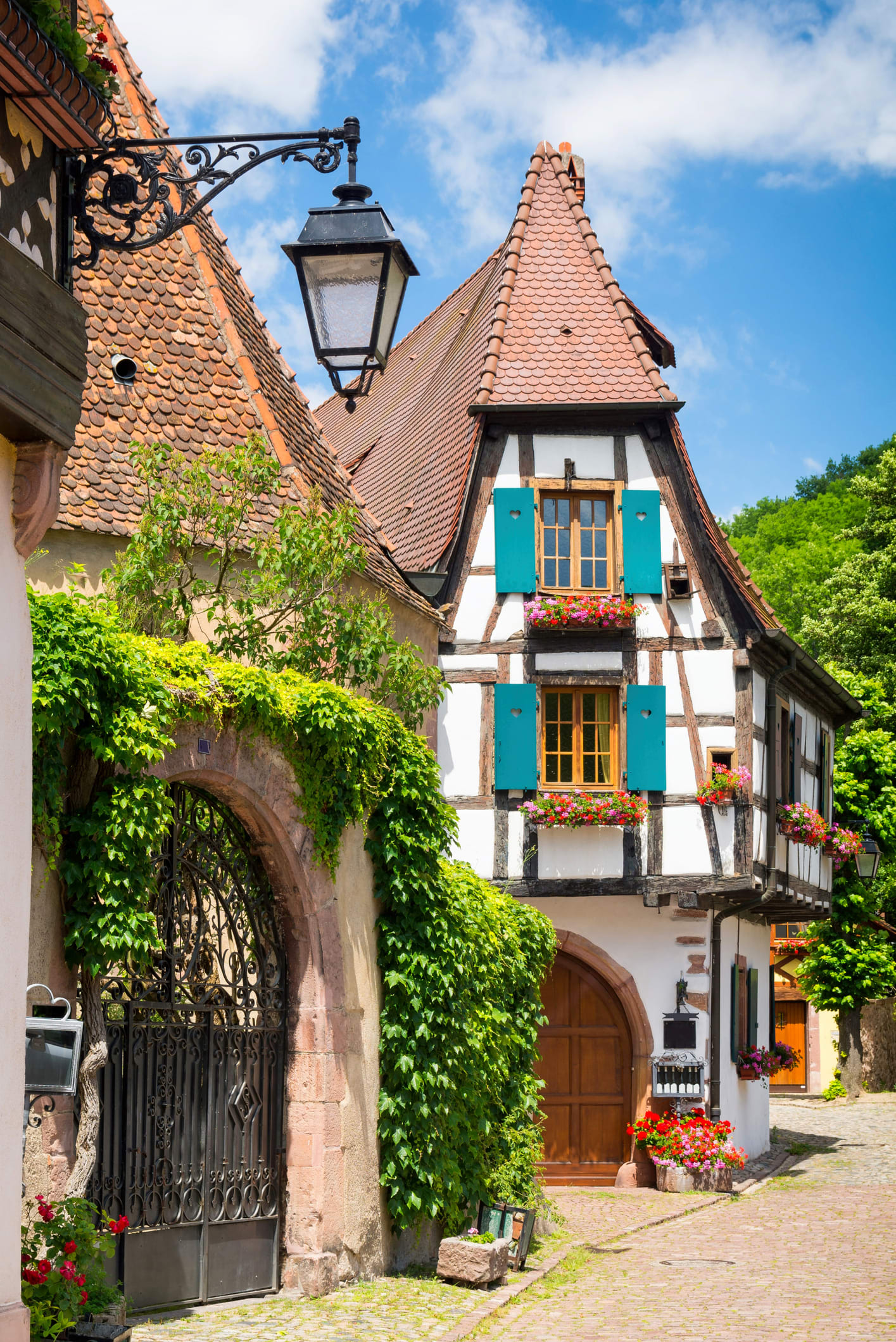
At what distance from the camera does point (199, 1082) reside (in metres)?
8.27

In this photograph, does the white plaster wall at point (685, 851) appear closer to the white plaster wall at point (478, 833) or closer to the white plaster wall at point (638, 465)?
the white plaster wall at point (478, 833)

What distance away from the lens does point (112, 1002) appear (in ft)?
25.0

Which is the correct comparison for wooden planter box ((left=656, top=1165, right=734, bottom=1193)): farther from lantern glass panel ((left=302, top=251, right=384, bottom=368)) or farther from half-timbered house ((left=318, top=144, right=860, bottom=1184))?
lantern glass panel ((left=302, top=251, right=384, bottom=368))

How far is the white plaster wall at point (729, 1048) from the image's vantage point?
17.3 m

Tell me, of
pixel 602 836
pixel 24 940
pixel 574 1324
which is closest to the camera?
pixel 24 940

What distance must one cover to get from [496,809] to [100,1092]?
346 inches

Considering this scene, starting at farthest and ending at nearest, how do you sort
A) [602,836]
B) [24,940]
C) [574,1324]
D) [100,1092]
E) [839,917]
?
1. [839,917]
2. [602,836]
3. [574,1324]
4. [100,1092]
5. [24,940]

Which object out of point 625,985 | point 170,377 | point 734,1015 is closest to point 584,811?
point 625,985

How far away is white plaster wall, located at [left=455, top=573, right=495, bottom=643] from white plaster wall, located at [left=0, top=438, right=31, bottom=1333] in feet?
36.8

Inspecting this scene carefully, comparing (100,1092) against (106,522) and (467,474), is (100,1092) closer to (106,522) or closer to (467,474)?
(106,522)

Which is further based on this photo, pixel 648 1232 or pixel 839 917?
pixel 839 917

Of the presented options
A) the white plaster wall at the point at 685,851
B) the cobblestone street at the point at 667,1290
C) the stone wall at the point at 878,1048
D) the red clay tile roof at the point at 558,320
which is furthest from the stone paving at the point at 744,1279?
the stone wall at the point at 878,1048

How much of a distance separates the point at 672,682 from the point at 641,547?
1429mm

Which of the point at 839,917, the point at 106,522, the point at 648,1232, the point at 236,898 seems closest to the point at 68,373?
the point at 236,898
